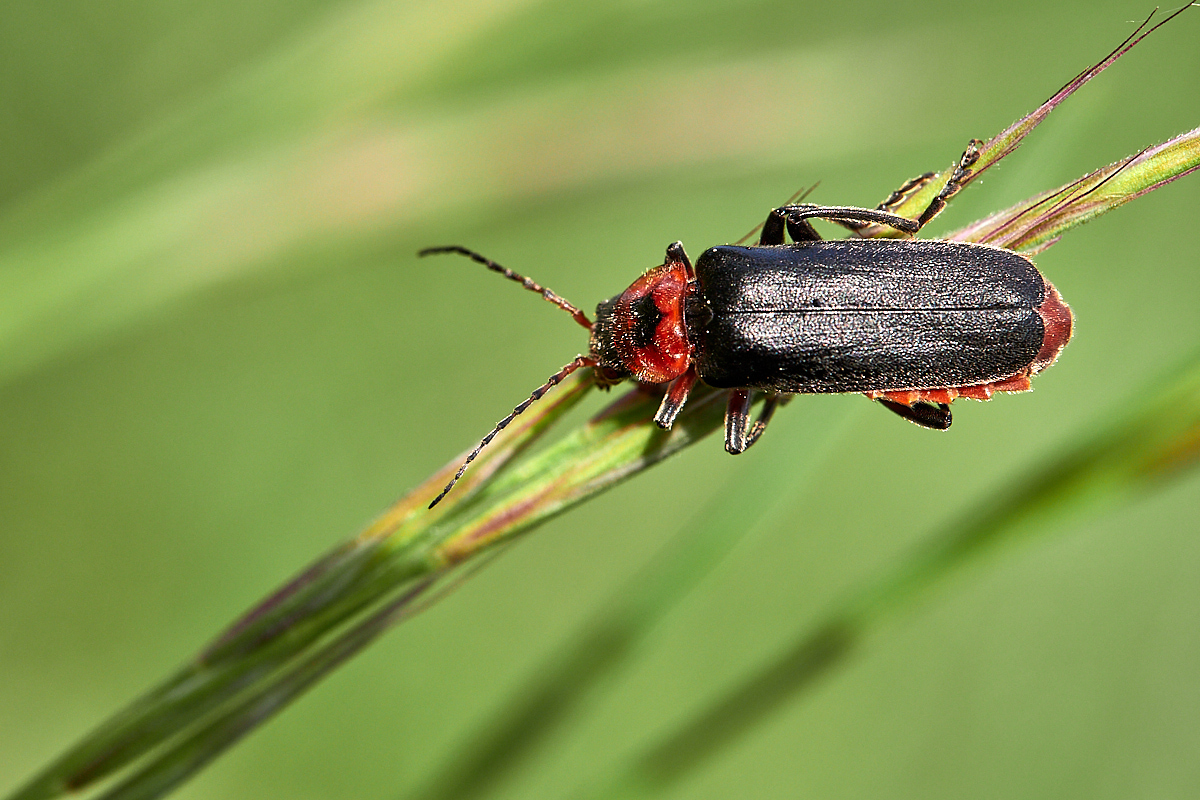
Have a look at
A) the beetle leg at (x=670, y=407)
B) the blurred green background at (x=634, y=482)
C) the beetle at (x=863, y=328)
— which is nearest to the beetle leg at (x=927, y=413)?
the beetle at (x=863, y=328)

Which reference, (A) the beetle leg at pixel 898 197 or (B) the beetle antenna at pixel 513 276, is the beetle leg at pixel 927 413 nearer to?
(A) the beetle leg at pixel 898 197

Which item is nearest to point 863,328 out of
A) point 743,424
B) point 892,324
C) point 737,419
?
point 892,324

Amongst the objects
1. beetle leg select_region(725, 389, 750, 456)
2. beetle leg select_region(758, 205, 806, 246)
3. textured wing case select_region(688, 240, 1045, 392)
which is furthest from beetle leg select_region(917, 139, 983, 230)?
beetle leg select_region(758, 205, 806, 246)

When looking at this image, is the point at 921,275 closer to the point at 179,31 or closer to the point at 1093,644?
the point at 1093,644

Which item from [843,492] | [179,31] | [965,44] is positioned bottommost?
[843,492]

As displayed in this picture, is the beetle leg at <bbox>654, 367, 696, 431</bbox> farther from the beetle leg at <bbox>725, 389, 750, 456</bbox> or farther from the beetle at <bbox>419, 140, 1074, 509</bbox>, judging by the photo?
the beetle at <bbox>419, 140, 1074, 509</bbox>

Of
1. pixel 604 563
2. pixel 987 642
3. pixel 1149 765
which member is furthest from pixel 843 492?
pixel 1149 765
